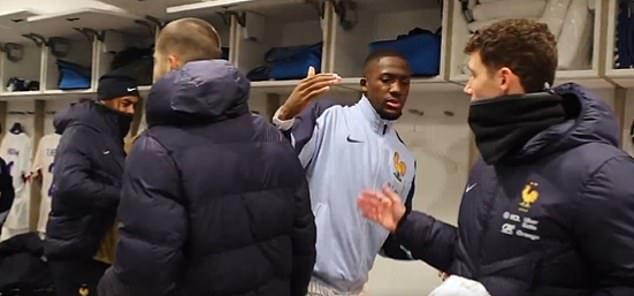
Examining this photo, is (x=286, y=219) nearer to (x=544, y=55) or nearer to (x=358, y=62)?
(x=544, y=55)

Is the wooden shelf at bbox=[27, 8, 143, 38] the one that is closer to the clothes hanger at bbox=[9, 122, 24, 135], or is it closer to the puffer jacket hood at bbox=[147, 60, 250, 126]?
the clothes hanger at bbox=[9, 122, 24, 135]

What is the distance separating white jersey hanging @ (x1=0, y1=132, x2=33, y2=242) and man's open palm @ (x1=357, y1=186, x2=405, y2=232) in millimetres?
3472

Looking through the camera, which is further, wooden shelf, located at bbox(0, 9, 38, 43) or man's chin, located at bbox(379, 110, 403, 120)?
wooden shelf, located at bbox(0, 9, 38, 43)

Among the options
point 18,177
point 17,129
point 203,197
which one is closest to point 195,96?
point 203,197

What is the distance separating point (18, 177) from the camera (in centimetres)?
454

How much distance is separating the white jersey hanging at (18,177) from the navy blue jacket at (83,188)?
76.1 inches

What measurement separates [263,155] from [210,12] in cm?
181

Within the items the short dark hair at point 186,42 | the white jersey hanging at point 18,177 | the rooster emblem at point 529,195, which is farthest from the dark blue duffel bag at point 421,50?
the white jersey hanging at point 18,177

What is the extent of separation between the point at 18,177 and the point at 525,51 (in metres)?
3.98

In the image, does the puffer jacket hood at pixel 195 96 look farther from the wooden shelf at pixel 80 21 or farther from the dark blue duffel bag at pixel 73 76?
the dark blue duffel bag at pixel 73 76

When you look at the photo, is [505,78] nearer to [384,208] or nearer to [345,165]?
[384,208]

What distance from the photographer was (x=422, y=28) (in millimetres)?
2963

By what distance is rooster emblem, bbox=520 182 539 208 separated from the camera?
1.29 meters

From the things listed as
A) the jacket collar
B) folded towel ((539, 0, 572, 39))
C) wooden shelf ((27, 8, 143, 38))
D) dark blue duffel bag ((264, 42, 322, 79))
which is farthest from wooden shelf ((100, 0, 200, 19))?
folded towel ((539, 0, 572, 39))
